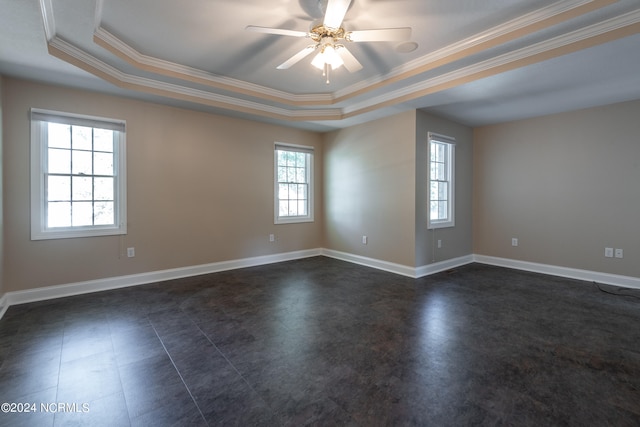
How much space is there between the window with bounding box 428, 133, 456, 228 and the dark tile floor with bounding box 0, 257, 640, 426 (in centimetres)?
147

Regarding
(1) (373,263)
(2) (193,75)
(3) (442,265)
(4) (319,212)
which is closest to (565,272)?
(3) (442,265)

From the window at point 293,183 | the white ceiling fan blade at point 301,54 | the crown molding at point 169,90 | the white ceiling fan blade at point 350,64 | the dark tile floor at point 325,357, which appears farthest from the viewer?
the window at point 293,183

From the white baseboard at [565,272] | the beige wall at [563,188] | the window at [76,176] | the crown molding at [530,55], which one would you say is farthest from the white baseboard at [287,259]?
the crown molding at [530,55]

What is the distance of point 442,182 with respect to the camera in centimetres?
496

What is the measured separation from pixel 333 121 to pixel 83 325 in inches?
166

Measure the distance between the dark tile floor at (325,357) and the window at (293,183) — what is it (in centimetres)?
212

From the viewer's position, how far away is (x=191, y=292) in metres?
3.69

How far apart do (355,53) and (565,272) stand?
14.3ft

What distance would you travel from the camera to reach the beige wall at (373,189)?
14.6 ft

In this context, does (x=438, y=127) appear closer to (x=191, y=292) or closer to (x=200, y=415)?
(x=191, y=292)

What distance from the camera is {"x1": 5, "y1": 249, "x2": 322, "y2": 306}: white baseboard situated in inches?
131

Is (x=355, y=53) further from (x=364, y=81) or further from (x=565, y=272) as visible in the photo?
(x=565, y=272)

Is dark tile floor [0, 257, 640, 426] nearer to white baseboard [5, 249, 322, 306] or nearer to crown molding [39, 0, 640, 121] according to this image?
white baseboard [5, 249, 322, 306]

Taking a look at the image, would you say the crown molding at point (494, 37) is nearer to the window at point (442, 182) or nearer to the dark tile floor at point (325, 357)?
the window at point (442, 182)
